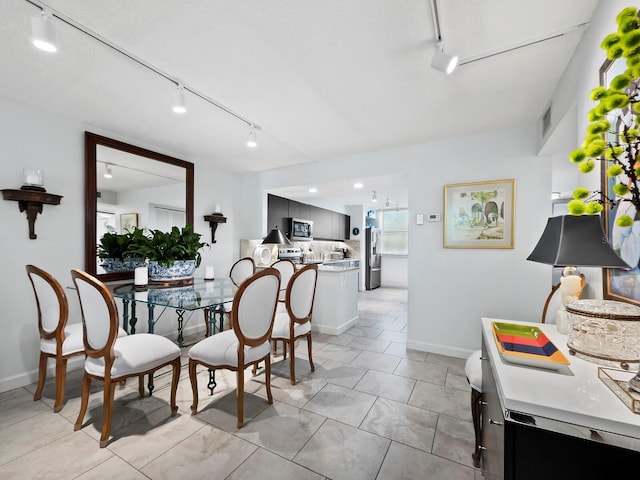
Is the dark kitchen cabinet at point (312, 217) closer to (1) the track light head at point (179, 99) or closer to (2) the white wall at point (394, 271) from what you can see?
(2) the white wall at point (394, 271)

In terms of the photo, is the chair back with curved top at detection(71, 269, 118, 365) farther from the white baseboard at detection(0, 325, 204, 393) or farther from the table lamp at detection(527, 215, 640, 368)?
the table lamp at detection(527, 215, 640, 368)

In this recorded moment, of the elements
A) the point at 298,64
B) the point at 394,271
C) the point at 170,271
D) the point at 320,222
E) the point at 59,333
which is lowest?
the point at 394,271

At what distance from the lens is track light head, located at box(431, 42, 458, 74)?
1611mm

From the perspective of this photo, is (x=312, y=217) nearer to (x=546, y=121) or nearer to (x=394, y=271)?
(x=394, y=271)

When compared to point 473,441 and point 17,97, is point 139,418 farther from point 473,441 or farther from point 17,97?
point 17,97

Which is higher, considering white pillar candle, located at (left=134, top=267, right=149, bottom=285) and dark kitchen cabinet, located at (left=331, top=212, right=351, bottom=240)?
dark kitchen cabinet, located at (left=331, top=212, right=351, bottom=240)

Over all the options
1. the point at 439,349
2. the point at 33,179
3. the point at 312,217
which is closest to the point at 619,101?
the point at 439,349

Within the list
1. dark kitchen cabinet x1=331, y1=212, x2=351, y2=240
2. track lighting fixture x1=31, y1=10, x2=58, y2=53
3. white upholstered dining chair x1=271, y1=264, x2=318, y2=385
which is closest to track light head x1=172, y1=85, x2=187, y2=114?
track lighting fixture x1=31, y1=10, x2=58, y2=53

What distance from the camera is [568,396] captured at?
782 mm

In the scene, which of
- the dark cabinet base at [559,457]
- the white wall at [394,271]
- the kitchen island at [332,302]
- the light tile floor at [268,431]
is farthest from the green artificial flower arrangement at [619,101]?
the white wall at [394,271]

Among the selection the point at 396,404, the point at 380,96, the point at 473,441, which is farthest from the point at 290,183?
the point at 473,441

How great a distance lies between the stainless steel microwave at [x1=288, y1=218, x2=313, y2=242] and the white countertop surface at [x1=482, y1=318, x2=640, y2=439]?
457 centimetres

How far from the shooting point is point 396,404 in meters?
2.19

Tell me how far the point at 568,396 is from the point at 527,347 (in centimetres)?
35
